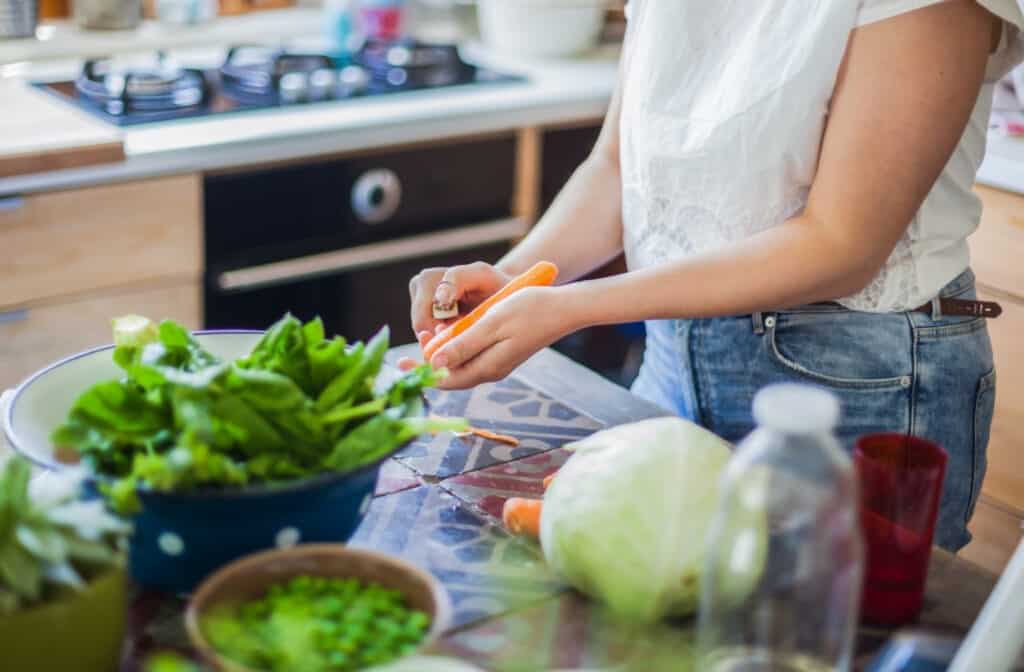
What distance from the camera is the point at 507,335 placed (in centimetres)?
114

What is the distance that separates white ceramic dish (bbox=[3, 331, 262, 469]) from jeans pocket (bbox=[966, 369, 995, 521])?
2.48 ft

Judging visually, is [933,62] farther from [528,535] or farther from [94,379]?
[94,379]

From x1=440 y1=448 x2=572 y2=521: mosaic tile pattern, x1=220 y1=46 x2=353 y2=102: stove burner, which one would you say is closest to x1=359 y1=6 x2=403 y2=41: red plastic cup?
x1=220 y1=46 x2=353 y2=102: stove burner

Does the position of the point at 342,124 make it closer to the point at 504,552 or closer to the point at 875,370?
the point at 875,370

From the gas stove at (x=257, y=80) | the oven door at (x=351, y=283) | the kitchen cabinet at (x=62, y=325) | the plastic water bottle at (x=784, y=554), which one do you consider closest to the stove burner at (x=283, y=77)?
the gas stove at (x=257, y=80)

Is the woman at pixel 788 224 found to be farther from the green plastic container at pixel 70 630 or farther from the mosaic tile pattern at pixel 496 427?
the green plastic container at pixel 70 630

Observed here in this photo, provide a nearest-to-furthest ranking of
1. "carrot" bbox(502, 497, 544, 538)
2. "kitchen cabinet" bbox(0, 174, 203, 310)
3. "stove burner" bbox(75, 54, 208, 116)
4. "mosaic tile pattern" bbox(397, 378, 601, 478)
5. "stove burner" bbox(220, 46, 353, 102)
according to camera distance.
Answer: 1. "carrot" bbox(502, 497, 544, 538)
2. "mosaic tile pattern" bbox(397, 378, 601, 478)
3. "kitchen cabinet" bbox(0, 174, 203, 310)
4. "stove burner" bbox(75, 54, 208, 116)
5. "stove burner" bbox(220, 46, 353, 102)

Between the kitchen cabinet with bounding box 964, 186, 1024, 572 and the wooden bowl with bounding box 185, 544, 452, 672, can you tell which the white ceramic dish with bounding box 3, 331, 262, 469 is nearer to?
the wooden bowl with bounding box 185, 544, 452, 672

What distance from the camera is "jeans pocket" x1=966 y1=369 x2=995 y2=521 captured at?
1380 mm

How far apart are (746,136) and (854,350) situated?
0.80 ft

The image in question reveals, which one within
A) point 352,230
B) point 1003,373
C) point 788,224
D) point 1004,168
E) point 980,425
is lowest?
point 1003,373

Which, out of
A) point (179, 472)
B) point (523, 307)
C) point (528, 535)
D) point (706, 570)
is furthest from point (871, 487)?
point (179, 472)

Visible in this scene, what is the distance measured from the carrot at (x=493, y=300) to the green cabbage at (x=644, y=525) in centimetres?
28

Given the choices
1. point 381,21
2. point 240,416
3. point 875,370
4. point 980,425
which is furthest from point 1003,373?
point 240,416
